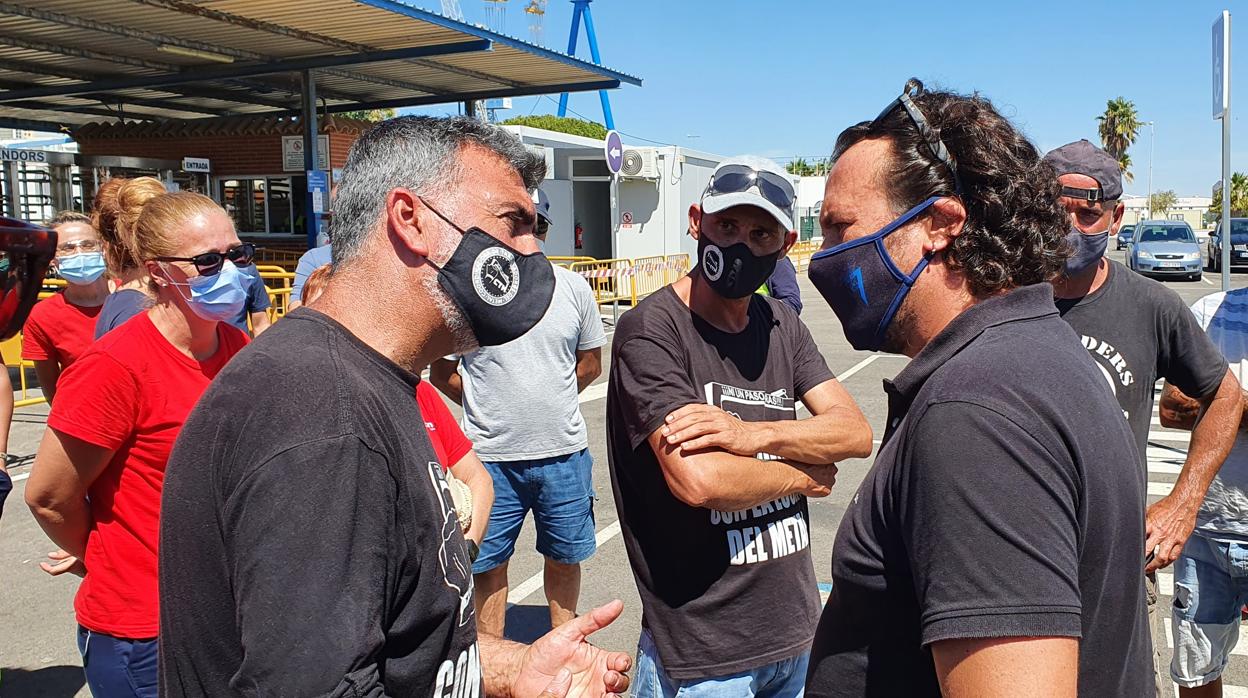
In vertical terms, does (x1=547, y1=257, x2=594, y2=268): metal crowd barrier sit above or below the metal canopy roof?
below

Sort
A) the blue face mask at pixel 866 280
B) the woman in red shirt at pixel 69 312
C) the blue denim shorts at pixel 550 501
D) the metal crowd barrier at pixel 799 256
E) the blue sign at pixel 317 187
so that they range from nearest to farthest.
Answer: the blue face mask at pixel 866 280, the blue denim shorts at pixel 550 501, the woman in red shirt at pixel 69 312, the blue sign at pixel 317 187, the metal crowd barrier at pixel 799 256

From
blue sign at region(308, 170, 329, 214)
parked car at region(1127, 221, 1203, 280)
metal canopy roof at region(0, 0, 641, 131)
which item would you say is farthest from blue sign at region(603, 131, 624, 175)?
parked car at region(1127, 221, 1203, 280)

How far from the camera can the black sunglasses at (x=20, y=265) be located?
1519mm

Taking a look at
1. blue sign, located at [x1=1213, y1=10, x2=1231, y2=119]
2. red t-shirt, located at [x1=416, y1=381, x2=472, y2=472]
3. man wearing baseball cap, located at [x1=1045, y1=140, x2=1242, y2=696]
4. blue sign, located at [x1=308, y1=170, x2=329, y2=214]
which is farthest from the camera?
blue sign, located at [x1=308, y1=170, x2=329, y2=214]

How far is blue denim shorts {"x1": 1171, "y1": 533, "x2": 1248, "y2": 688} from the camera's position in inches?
141

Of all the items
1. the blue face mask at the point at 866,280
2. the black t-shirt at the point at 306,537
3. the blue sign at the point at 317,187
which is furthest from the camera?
the blue sign at the point at 317,187

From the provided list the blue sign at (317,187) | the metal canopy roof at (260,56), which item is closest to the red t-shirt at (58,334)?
the metal canopy roof at (260,56)

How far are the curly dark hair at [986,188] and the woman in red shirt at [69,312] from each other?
4.71 meters

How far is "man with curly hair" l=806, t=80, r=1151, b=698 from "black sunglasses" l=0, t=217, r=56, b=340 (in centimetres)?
149

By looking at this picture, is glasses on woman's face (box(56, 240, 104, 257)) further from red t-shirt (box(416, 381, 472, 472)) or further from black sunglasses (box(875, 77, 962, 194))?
black sunglasses (box(875, 77, 962, 194))

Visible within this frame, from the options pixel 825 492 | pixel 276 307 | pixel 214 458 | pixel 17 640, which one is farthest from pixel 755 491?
pixel 276 307

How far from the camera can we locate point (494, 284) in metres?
1.82

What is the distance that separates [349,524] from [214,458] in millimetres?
251

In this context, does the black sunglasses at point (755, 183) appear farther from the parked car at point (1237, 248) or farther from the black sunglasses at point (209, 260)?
the parked car at point (1237, 248)
